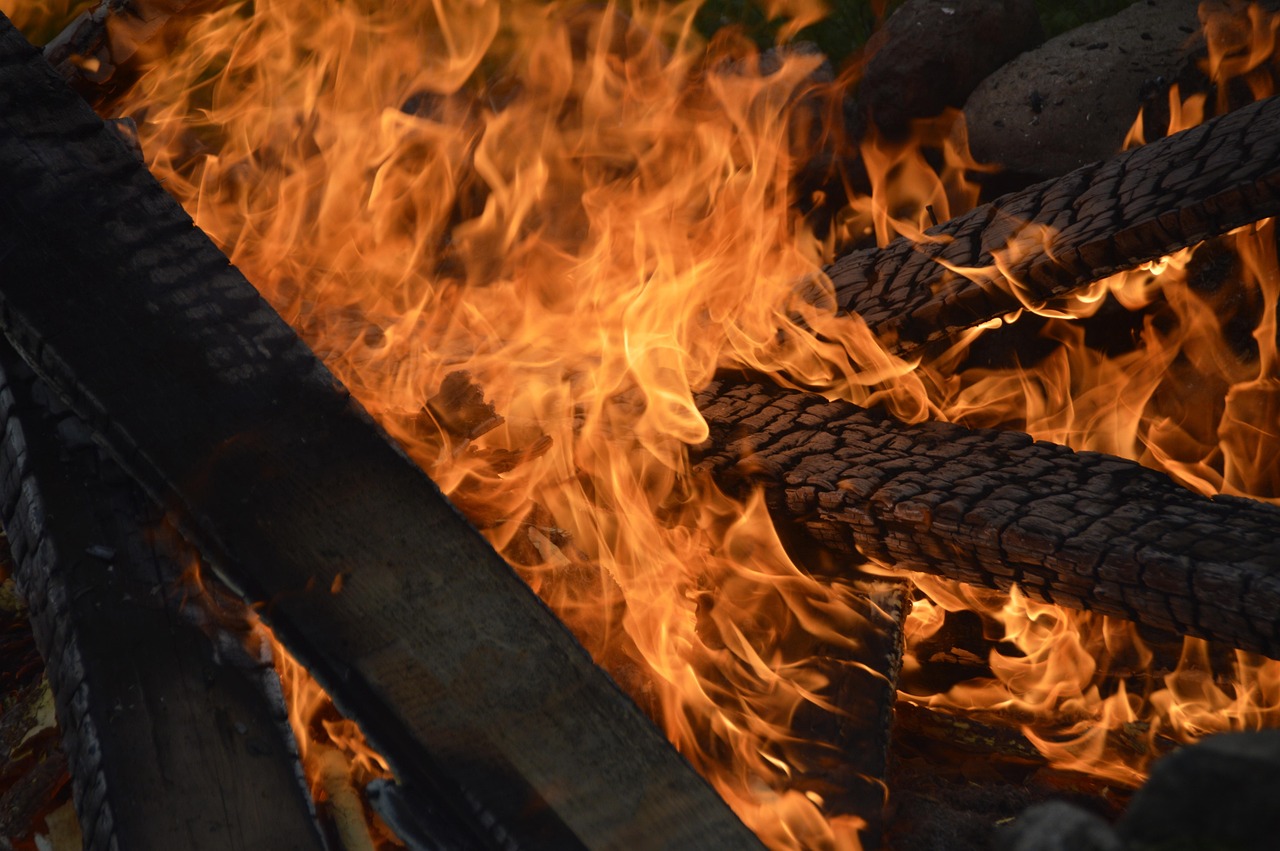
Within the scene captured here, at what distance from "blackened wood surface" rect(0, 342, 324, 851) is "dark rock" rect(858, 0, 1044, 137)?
3557 mm

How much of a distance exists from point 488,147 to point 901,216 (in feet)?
5.92

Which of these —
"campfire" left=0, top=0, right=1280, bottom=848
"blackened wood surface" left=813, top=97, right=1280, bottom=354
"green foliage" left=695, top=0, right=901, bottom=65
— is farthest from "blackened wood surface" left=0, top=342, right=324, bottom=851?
"green foliage" left=695, top=0, right=901, bottom=65

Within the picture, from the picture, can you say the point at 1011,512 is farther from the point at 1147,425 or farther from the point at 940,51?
the point at 940,51

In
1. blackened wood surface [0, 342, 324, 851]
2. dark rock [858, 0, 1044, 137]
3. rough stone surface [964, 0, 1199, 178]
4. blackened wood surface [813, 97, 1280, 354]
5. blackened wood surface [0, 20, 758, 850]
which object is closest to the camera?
blackened wood surface [0, 20, 758, 850]

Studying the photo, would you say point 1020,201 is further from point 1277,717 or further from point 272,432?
point 272,432

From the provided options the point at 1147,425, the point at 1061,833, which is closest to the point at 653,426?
the point at 1147,425

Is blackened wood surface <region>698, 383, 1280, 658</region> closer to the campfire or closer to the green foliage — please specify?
the campfire

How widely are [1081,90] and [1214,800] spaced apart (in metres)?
3.80

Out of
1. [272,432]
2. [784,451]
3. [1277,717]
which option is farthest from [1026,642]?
[272,432]

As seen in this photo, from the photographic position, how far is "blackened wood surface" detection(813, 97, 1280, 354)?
2.53m

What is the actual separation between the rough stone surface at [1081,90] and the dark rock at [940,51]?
0.17 m

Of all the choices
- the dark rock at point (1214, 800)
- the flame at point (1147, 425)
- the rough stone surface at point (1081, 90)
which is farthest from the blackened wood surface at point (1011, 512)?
the rough stone surface at point (1081, 90)

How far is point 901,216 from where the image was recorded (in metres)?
4.42

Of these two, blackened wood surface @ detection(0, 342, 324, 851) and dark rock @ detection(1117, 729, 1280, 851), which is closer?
dark rock @ detection(1117, 729, 1280, 851)
